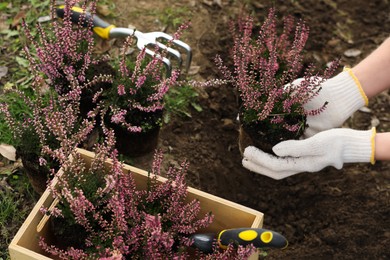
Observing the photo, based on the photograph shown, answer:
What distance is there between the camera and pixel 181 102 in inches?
132

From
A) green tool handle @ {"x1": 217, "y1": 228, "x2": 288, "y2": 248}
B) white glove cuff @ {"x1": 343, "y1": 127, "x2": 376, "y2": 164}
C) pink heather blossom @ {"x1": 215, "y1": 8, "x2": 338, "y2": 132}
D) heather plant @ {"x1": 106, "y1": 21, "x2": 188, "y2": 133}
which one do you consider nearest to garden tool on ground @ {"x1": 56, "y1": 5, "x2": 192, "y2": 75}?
heather plant @ {"x1": 106, "y1": 21, "x2": 188, "y2": 133}

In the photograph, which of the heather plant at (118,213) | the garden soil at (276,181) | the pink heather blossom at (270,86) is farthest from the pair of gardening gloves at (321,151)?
the heather plant at (118,213)

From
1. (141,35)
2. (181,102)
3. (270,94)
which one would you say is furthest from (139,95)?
(270,94)

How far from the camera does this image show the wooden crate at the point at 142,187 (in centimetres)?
217

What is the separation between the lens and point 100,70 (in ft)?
9.77

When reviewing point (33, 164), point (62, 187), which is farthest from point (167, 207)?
point (33, 164)

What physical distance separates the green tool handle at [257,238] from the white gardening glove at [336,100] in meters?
1.08

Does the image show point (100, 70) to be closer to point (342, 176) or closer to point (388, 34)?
point (342, 176)

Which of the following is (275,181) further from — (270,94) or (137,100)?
(137,100)

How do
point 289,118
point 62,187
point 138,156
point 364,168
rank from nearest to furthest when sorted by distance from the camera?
point 62,187
point 289,118
point 138,156
point 364,168

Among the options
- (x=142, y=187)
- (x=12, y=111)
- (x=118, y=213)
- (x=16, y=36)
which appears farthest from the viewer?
(x=16, y=36)

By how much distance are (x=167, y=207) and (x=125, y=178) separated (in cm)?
24

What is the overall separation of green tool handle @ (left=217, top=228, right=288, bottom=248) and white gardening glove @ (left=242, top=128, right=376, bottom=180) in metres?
0.71

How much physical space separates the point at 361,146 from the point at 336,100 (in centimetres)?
34
